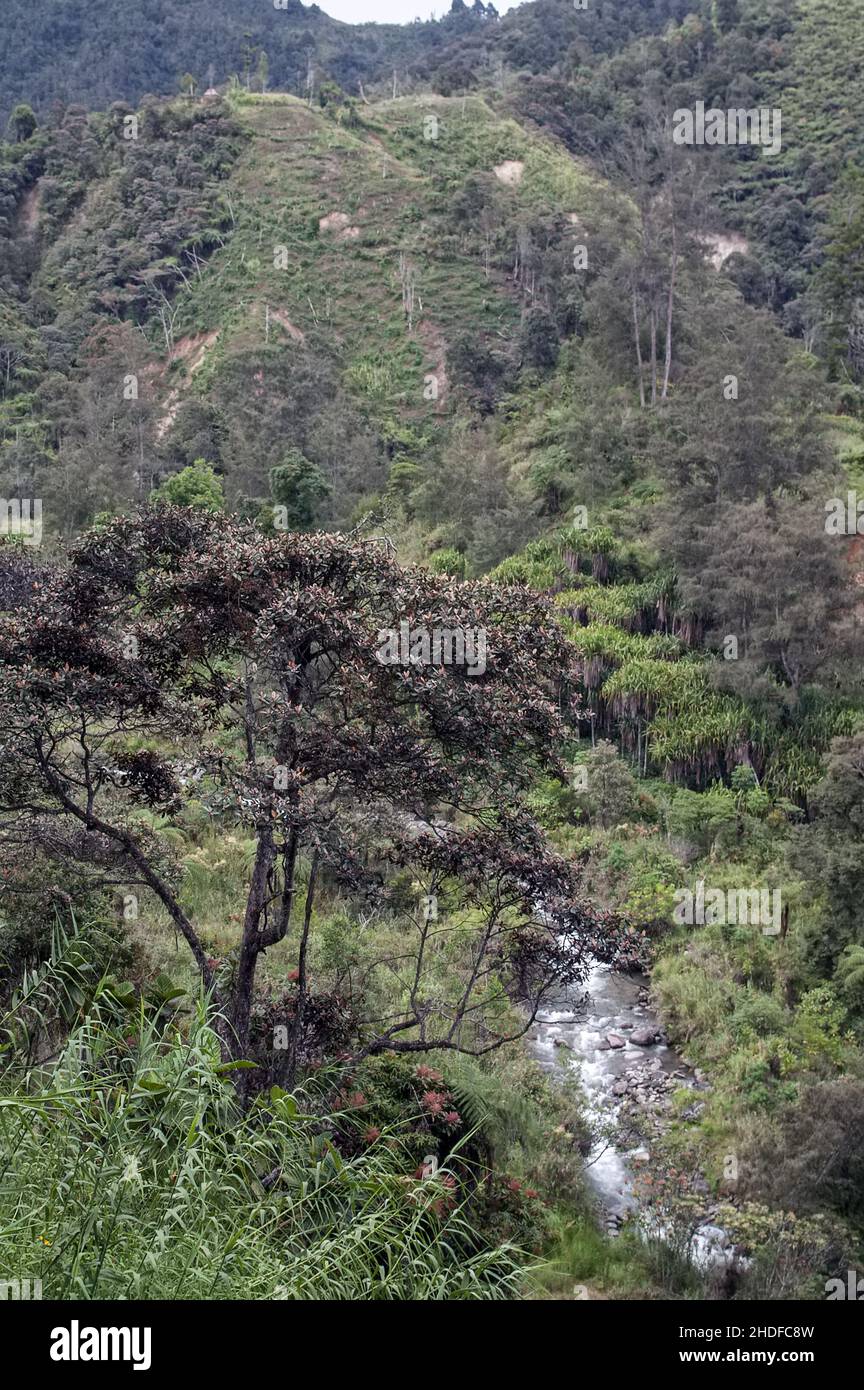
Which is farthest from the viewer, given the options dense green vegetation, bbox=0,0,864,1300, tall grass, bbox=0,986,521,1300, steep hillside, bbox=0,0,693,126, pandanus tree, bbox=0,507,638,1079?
steep hillside, bbox=0,0,693,126

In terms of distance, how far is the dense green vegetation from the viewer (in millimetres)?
4562

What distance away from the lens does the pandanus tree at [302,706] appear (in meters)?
5.87

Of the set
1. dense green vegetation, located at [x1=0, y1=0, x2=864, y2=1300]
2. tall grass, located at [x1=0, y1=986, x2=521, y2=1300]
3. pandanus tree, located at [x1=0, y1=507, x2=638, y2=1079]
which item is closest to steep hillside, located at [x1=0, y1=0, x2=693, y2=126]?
dense green vegetation, located at [x1=0, y1=0, x2=864, y2=1300]

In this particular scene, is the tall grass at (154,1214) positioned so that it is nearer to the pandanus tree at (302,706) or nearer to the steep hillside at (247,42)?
the pandanus tree at (302,706)

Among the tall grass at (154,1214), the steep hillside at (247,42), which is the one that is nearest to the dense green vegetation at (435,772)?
the tall grass at (154,1214)

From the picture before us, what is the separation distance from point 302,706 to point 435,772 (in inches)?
31.1

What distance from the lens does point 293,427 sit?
1195 inches

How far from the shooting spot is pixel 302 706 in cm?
588

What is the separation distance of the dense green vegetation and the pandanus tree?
0.11 ft

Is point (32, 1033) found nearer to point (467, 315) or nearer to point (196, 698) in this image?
point (196, 698)

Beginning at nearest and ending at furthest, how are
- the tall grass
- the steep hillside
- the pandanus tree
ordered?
the tall grass
the pandanus tree
the steep hillside

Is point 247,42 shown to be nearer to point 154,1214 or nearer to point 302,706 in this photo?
point 302,706

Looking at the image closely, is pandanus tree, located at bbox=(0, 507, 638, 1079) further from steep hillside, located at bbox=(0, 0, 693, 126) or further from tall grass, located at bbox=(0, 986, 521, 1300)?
steep hillside, located at bbox=(0, 0, 693, 126)
